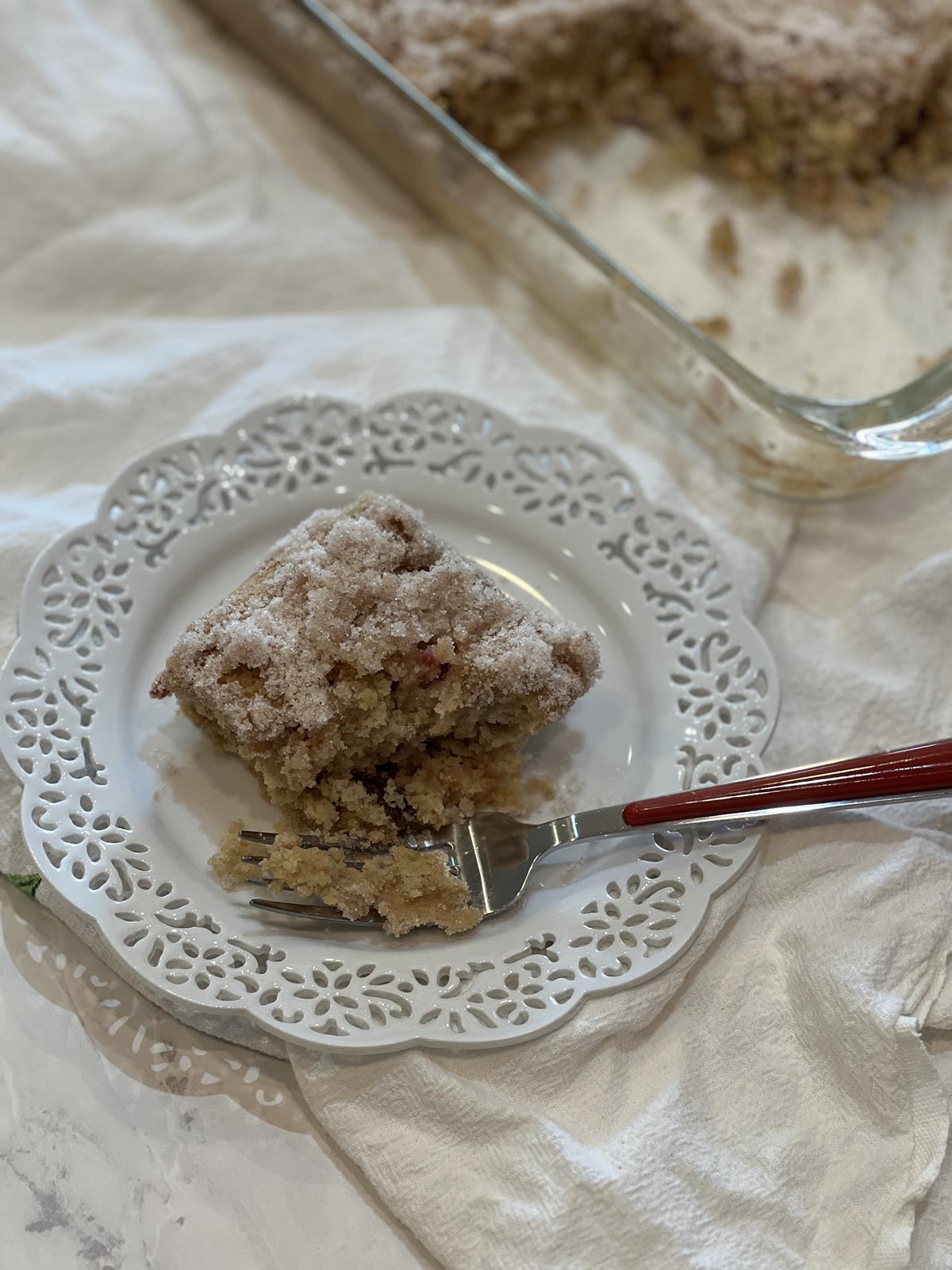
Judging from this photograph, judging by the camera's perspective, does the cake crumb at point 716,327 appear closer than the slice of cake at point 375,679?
No

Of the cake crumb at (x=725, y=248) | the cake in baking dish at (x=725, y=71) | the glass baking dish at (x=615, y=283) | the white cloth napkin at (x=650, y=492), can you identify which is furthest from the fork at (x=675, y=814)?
the cake in baking dish at (x=725, y=71)

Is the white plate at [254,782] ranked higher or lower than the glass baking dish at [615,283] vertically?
lower

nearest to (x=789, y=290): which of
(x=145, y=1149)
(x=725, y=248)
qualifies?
(x=725, y=248)

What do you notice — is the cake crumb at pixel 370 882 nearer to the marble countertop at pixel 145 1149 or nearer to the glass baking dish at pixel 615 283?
the marble countertop at pixel 145 1149

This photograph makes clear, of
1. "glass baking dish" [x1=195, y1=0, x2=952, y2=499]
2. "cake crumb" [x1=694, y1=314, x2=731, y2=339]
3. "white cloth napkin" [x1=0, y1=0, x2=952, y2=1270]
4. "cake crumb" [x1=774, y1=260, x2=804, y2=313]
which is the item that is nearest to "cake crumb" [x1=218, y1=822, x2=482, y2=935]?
"white cloth napkin" [x1=0, y1=0, x2=952, y2=1270]

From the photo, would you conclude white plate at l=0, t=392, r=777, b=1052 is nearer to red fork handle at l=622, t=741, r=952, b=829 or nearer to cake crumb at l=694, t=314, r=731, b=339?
red fork handle at l=622, t=741, r=952, b=829

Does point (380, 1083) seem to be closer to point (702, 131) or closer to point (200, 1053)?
point (200, 1053)
